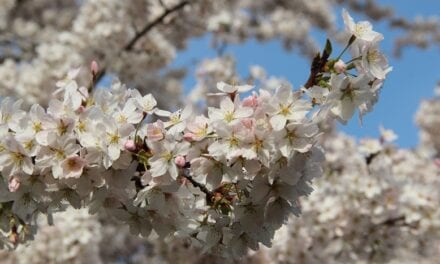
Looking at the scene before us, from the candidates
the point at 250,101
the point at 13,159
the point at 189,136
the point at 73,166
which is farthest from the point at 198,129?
the point at 13,159

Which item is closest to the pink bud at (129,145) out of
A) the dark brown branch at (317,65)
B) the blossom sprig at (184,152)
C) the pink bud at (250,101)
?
the blossom sprig at (184,152)

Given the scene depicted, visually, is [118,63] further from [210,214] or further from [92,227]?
[210,214]

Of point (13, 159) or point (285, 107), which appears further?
point (13, 159)

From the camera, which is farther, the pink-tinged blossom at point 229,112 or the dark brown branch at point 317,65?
the dark brown branch at point 317,65

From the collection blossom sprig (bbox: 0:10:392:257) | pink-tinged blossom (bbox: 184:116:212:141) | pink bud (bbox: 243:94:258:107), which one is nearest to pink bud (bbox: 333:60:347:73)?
blossom sprig (bbox: 0:10:392:257)

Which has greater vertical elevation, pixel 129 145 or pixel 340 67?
pixel 340 67

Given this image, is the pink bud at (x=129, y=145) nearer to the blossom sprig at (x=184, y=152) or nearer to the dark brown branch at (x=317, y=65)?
the blossom sprig at (x=184, y=152)

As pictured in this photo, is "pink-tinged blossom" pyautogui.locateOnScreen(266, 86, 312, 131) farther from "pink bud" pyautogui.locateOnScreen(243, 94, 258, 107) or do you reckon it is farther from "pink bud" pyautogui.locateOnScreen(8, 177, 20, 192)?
"pink bud" pyautogui.locateOnScreen(8, 177, 20, 192)

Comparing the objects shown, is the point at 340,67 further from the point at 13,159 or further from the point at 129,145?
the point at 13,159

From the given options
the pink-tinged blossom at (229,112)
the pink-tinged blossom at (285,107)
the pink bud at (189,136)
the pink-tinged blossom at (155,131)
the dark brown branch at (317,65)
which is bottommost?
the pink-tinged blossom at (155,131)

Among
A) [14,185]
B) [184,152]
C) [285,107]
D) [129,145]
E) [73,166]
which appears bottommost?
[14,185]
